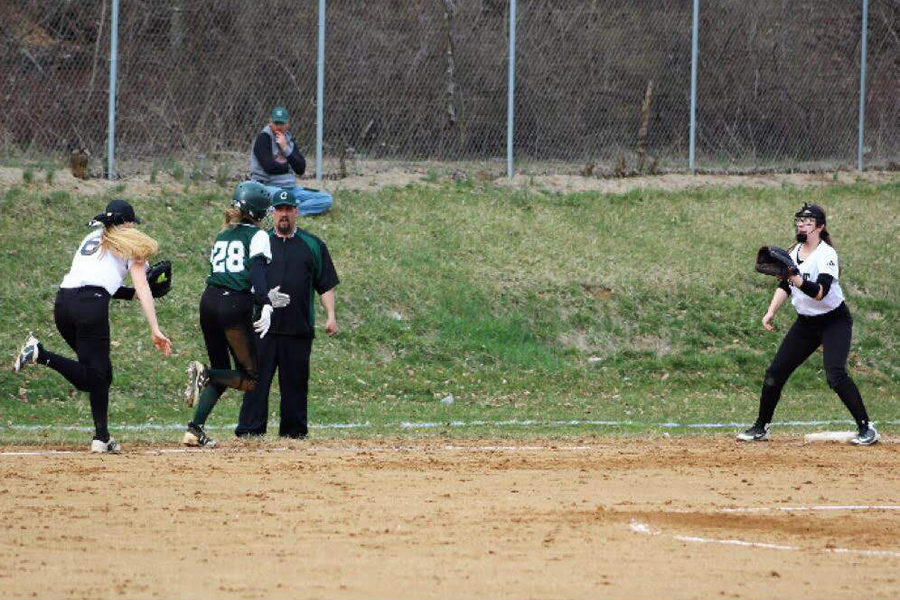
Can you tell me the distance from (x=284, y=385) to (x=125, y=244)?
2.27 meters

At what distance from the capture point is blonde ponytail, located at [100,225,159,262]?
35.6ft

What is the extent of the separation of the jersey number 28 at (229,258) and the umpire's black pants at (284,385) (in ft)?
3.91

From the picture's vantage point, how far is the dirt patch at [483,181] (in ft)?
64.0

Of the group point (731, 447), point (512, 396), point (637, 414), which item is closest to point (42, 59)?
point (512, 396)

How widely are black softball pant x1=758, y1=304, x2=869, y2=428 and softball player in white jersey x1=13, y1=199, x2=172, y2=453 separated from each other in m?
5.40

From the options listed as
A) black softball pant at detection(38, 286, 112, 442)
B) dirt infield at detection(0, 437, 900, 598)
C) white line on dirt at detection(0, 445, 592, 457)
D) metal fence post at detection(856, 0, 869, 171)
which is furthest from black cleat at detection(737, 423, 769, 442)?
metal fence post at detection(856, 0, 869, 171)

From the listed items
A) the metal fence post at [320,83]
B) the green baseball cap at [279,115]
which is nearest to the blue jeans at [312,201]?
the metal fence post at [320,83]

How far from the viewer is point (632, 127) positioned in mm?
23938

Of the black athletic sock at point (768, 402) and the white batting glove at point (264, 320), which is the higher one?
the white batting glove at point (264, 320)

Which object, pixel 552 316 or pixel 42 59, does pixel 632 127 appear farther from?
pixel 42 59

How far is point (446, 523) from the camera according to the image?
8.13 m

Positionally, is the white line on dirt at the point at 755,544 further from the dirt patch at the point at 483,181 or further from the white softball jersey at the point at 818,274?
the dirt patch at the point at 483,181

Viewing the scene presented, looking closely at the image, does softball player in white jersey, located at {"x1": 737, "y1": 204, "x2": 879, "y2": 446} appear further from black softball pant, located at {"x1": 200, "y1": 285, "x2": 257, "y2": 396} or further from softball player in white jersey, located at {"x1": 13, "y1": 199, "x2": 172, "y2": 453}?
softball player in white jersey, located at {"x1": 13, "y1": 199, "x2": 172, "y2": 453}

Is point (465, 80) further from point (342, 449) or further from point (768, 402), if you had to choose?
point (342, 449)
